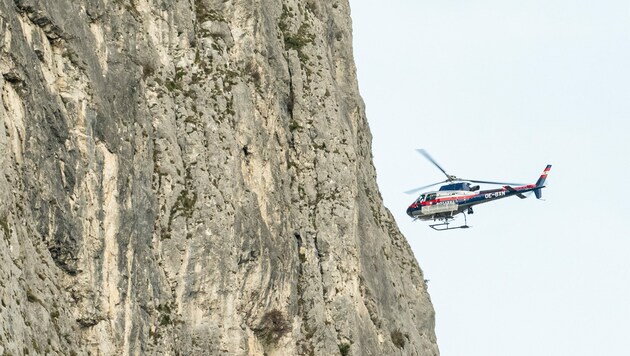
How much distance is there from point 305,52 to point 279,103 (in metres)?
4.75

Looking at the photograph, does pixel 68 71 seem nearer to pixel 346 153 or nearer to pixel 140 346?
pixel 140 346

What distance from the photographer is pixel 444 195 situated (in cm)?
11119

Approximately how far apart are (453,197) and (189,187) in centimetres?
3764

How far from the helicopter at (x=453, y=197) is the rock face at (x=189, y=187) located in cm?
1440

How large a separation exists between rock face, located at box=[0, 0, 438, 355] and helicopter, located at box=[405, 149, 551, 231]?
567 inches

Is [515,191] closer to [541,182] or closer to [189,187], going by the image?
[541,182]

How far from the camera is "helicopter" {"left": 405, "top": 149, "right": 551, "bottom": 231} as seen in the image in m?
111

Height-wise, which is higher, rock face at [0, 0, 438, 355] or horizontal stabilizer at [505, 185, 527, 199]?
horizontal stabilizer at [505, 185, 527, 199]

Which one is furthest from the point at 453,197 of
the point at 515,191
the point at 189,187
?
the point at 189,187

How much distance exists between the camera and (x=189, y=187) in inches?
3017

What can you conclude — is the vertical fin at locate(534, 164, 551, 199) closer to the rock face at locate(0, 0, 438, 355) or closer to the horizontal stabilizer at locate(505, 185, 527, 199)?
the horizontal stabilizer at locate(505, 185, 527, 199)

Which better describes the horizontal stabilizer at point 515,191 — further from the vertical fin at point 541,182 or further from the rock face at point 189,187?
the rock face at point 189,187

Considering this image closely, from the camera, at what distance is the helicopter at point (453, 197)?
364 feet

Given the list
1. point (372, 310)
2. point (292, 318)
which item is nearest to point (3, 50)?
point (292, 318)
